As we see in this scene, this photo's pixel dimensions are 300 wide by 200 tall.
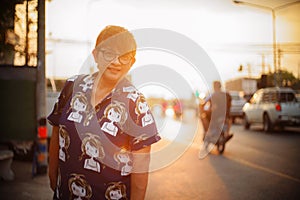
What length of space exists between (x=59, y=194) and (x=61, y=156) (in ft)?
0.78

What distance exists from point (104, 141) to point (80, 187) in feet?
0.99

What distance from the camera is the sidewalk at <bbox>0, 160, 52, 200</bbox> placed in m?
4.88

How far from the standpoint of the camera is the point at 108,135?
178cm

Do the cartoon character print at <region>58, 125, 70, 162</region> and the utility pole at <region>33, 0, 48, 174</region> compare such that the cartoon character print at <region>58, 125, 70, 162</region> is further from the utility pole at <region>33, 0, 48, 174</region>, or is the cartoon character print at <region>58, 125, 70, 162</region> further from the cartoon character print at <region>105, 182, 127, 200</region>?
the utility pole at <region>33, 0, 48, 174</region>

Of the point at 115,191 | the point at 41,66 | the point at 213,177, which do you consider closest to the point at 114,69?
the point at 115,191

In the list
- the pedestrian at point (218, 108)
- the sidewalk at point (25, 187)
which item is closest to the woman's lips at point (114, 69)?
the sidewalk at point (25, 187)

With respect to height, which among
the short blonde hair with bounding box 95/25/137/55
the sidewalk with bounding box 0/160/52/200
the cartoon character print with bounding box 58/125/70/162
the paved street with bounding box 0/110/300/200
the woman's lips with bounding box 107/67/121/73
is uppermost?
the short blonde hair with bounding box 95/25/137/55

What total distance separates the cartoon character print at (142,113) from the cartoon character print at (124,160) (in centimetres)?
19

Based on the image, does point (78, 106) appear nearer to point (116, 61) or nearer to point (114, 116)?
point (114, 116)

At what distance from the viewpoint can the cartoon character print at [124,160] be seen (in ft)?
5.92

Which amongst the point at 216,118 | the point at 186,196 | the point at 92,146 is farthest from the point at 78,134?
the point at 216,118

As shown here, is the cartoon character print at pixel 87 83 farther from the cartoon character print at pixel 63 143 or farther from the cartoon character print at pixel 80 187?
the cartoon character print at pixel 80 187

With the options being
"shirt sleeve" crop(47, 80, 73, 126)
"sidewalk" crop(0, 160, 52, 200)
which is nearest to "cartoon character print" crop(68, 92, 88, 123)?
"shirt sleeve" crop(47, 80, 73, 126)

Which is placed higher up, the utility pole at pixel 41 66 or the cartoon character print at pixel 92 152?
the utility pole at pixel 41 66
